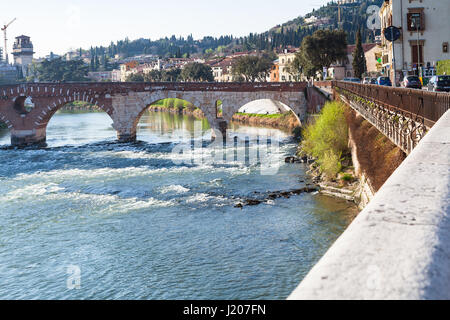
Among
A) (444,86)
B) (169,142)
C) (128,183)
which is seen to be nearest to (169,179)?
(128,183)

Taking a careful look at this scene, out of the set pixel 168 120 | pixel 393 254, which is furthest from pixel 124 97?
pixel 393 254

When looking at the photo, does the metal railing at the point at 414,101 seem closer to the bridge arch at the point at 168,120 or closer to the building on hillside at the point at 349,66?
the bridge arch at the point at 168,120

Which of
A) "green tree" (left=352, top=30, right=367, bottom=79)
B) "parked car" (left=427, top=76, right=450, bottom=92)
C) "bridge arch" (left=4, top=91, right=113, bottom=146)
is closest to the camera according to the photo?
"parked car" (left=427, top=76, right=450, bottom=92)

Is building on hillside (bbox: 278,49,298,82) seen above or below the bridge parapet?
above

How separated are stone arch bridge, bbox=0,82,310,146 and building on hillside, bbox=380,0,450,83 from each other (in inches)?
485

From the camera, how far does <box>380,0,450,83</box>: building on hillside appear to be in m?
48.4

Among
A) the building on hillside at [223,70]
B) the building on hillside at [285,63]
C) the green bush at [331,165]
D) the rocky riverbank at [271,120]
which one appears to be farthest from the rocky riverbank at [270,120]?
the building on hillside at [223,70]

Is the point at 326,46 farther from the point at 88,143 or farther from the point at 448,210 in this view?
the point at 448,210

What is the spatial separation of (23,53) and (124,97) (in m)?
130

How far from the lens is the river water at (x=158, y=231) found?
16.8 meters

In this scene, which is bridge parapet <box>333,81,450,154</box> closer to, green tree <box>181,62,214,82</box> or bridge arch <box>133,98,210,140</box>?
bridge arch <box>133,98,210,140</box>

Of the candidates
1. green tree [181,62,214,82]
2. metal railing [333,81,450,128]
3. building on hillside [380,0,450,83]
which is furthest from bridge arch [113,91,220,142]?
green tree [181,62,214,82]

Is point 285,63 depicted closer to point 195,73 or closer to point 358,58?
point 195,73
